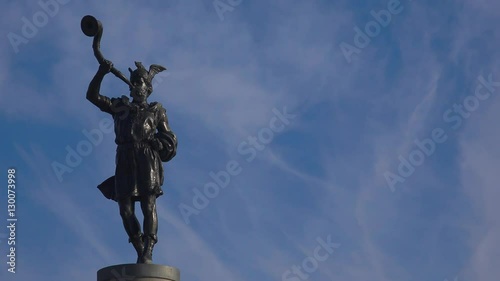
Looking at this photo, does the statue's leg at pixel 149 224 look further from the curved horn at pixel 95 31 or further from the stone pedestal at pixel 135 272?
the curved horn at pixel 95 31

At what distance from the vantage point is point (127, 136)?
53.3ft

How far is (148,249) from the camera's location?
15789mm

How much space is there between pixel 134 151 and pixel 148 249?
5.32ft

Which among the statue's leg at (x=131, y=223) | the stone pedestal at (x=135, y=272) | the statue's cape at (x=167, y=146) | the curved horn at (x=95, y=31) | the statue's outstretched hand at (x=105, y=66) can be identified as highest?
the curved horn at (x=95, y=31)

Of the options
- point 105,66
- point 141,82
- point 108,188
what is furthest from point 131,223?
point 105,66

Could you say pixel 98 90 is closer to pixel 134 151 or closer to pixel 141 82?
pixel 141 82

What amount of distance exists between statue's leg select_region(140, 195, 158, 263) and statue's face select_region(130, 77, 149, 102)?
65.9 inches

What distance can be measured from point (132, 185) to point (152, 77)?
6.41 ft

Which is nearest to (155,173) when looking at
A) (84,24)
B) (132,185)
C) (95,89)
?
(132,185)

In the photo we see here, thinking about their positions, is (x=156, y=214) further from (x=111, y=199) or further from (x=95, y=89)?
(x=95, y=89)

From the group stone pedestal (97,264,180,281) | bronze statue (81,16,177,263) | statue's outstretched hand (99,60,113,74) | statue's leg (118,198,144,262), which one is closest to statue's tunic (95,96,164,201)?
bronze statue (81,16,177,263)

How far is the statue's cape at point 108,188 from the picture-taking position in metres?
16.4

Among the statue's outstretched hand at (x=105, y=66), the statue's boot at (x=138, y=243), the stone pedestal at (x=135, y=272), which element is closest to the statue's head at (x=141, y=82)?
the statue's outstretched hand at (x=105, y=66)

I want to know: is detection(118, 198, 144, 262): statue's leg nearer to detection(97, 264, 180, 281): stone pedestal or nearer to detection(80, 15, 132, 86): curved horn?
detection(97, 264, 180, 281): stone pedestal
